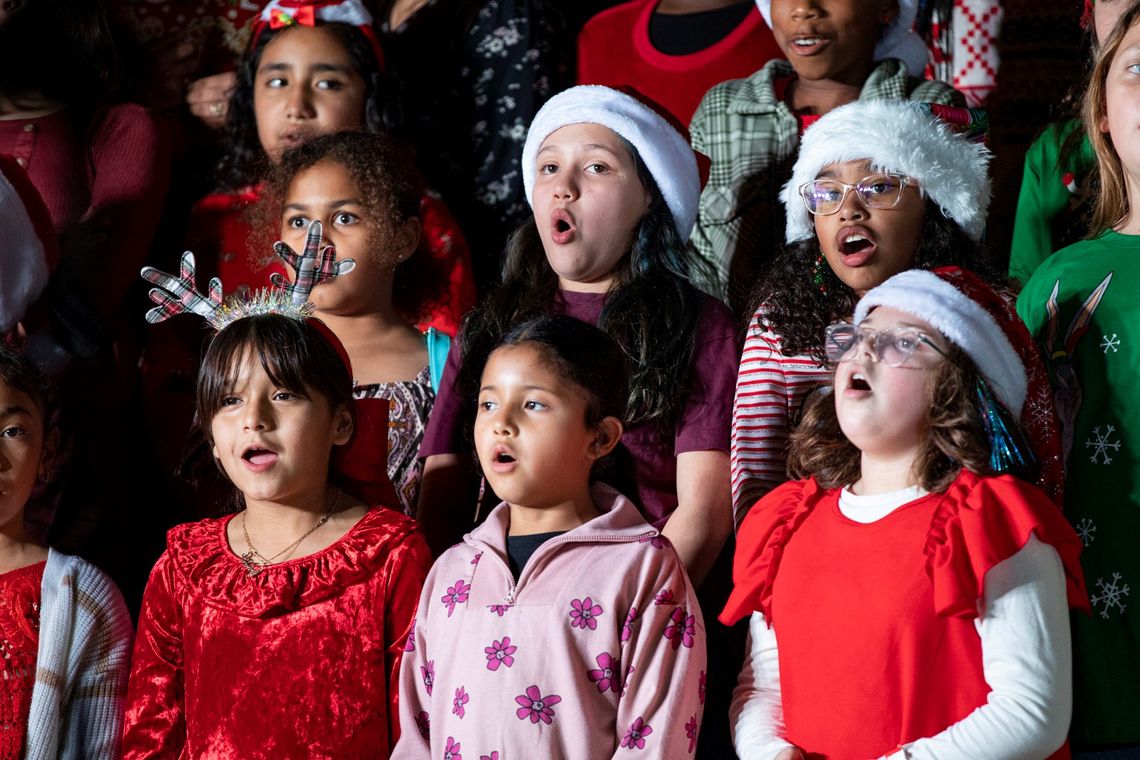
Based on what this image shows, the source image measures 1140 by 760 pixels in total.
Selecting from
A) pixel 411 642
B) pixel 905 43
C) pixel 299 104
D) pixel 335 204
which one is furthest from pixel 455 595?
pixel 905 43

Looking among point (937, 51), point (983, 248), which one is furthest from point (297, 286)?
point (937, 51)

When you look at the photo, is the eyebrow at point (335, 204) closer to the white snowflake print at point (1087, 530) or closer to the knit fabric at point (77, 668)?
the knit fabric at point (77, 668)

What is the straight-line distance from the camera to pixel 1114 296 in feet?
7.89

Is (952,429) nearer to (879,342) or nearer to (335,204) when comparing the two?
(879,342)

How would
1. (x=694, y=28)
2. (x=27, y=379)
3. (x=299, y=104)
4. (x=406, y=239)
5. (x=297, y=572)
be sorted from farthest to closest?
(x=694, y=28), (x=299, y=104), (x=406, y=239), (x=27, y=379), (x=297, y=572)

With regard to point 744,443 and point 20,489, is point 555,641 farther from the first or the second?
point 20,489

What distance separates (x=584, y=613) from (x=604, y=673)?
9 centimetres

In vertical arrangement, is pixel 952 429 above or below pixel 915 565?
above

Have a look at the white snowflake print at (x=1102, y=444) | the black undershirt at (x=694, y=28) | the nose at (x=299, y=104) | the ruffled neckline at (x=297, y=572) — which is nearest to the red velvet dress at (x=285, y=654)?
the ruffled neckline at (x=297, y=572)

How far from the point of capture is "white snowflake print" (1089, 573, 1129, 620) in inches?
89.6

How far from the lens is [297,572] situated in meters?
2.53

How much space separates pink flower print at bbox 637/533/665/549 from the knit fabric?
3.39ft

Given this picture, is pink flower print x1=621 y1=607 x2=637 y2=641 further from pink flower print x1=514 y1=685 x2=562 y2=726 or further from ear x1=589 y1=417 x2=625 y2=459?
ear x1=589 y1=417 x2=625 y2=459

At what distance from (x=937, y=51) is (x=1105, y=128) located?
1.31m
